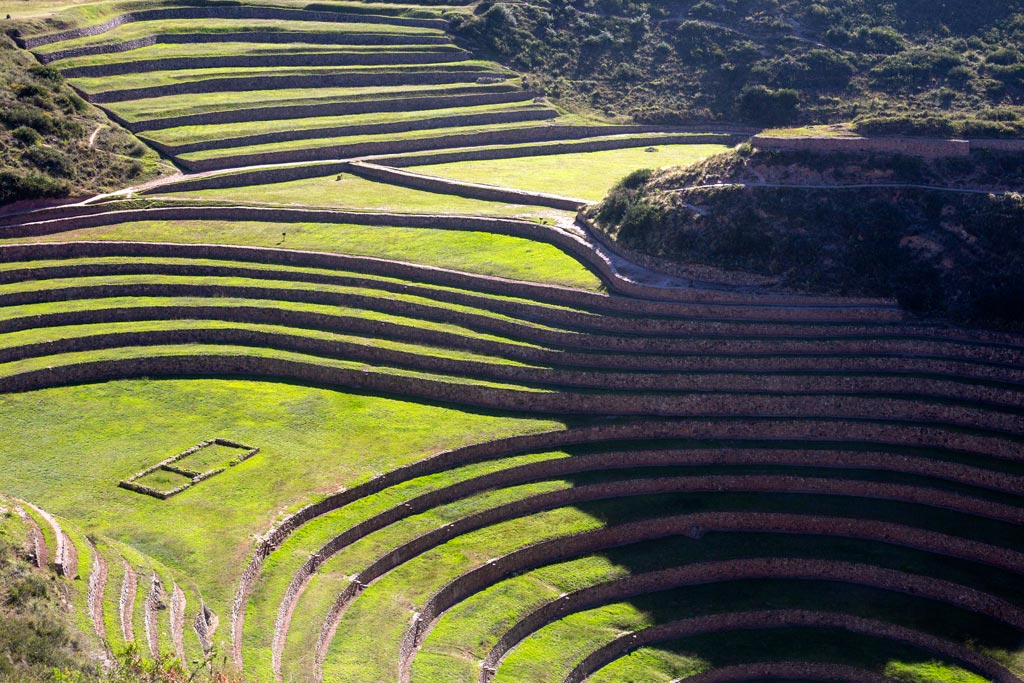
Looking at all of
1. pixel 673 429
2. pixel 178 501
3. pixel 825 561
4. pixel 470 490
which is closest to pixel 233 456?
pixel 178 501

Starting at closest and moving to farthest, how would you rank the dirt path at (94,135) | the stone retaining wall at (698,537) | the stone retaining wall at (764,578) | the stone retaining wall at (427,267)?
the stone retaining wall at (764,578) → the stone retaining wall at (698,537) → the stone retaining wall at (427,267) → the dirt path at (94,135)

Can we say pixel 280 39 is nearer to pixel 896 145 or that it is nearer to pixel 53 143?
pixel 53 143

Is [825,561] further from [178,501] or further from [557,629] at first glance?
[178,501]

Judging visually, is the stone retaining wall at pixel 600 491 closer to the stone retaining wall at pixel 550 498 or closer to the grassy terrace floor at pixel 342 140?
the stone retaining wall at pixel 550 498

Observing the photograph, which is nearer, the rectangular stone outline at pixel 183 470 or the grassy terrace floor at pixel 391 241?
the rectangular stone outline at pixel 183 470

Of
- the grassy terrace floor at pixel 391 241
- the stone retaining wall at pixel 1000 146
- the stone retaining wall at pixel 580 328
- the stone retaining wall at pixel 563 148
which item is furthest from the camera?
the stone retaining wall at pixel 563 148

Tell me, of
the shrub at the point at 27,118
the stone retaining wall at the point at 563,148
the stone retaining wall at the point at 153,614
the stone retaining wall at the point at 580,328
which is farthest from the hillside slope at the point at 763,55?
the stone retaining wall at the point at 153,614

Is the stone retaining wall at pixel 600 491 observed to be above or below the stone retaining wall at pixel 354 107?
below
